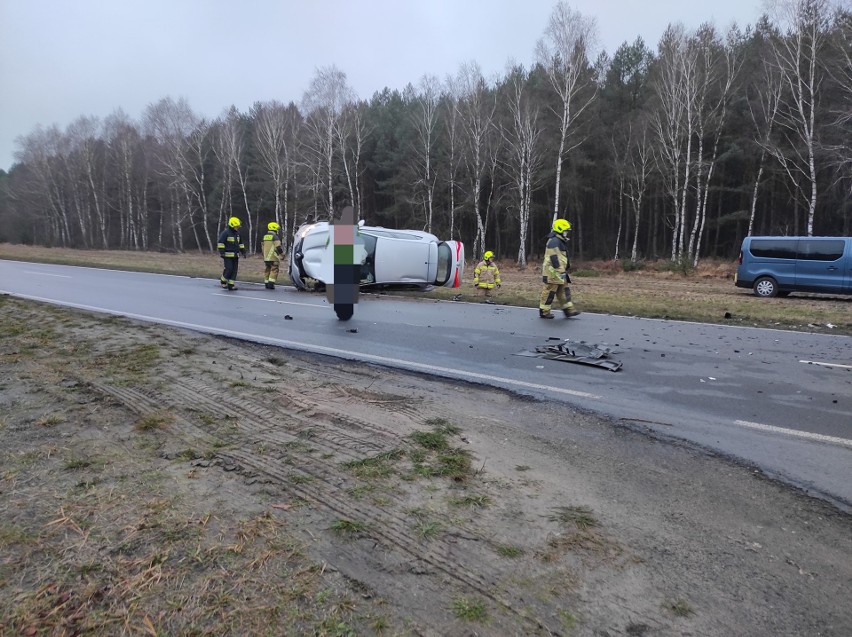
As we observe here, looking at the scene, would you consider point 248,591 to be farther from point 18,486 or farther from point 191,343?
point 191,343

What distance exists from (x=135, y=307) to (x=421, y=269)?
6.79 metres

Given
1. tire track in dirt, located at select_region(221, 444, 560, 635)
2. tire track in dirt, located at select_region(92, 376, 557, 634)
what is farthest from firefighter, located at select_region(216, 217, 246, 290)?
tire track in dirt, located at select_region(221, 444, 560, 635)

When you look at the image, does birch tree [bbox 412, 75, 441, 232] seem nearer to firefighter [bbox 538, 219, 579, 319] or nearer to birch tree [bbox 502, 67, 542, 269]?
birch tree [bbox 502, 67, 542, 269]

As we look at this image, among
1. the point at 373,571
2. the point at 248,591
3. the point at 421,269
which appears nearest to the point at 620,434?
the point at 373,571

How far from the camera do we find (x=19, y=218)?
6812 centimetres

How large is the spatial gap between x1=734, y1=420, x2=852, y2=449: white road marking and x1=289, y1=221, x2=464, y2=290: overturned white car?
389 inches

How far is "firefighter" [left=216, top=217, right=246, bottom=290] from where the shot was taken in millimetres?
14875

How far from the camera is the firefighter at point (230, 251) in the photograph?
14.9 m

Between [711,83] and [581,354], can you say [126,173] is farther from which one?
[581,354]

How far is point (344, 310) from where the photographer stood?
970 centimetres

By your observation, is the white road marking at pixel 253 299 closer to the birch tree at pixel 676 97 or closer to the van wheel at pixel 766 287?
the van wheel at pixel 766 287

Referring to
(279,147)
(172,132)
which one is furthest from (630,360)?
(172,132)

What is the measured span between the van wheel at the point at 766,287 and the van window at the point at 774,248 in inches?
28.0

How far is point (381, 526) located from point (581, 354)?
4.87m
